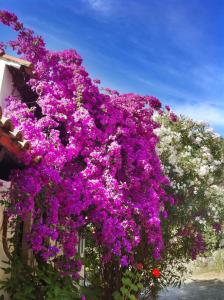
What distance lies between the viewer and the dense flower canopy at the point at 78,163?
20.6 feet

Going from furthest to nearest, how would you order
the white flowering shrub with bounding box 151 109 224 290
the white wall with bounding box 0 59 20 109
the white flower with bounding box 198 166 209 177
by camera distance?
1. the white flower with bounding box 198 166 209 177
2. the white flowering shrub with bounding box 151 109 224 290
3. the white wall with bounding box 0 59 20 109

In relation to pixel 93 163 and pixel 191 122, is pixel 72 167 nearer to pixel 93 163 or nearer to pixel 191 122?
pixel 93 163

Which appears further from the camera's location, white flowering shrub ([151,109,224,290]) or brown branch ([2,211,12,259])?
white flowering shrub ([151,109,224,290])

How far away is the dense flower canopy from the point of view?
6270 mm

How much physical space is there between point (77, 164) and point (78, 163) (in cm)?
16

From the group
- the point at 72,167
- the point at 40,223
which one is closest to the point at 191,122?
the point at 72,167

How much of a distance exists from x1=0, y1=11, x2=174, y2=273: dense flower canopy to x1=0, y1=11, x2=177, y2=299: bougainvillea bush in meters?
0.02

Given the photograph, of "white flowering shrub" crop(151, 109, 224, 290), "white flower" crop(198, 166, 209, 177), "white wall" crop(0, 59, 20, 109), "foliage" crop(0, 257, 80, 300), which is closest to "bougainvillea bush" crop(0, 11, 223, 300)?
"foliage" crop(0, 257, 80, 300)

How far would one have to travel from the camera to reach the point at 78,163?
746cm

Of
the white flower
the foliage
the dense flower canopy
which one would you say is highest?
the white flower

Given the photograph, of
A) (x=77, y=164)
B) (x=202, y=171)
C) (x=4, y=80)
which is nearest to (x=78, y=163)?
(x=77, y=164)

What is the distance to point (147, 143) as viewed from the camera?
8.77m

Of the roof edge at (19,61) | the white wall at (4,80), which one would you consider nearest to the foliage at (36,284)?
the white wall at (4,80)

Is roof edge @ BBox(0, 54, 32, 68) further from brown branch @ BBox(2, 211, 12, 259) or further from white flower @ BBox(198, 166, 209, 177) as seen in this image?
white flower @ BBox(198, 166, 209, 177)
